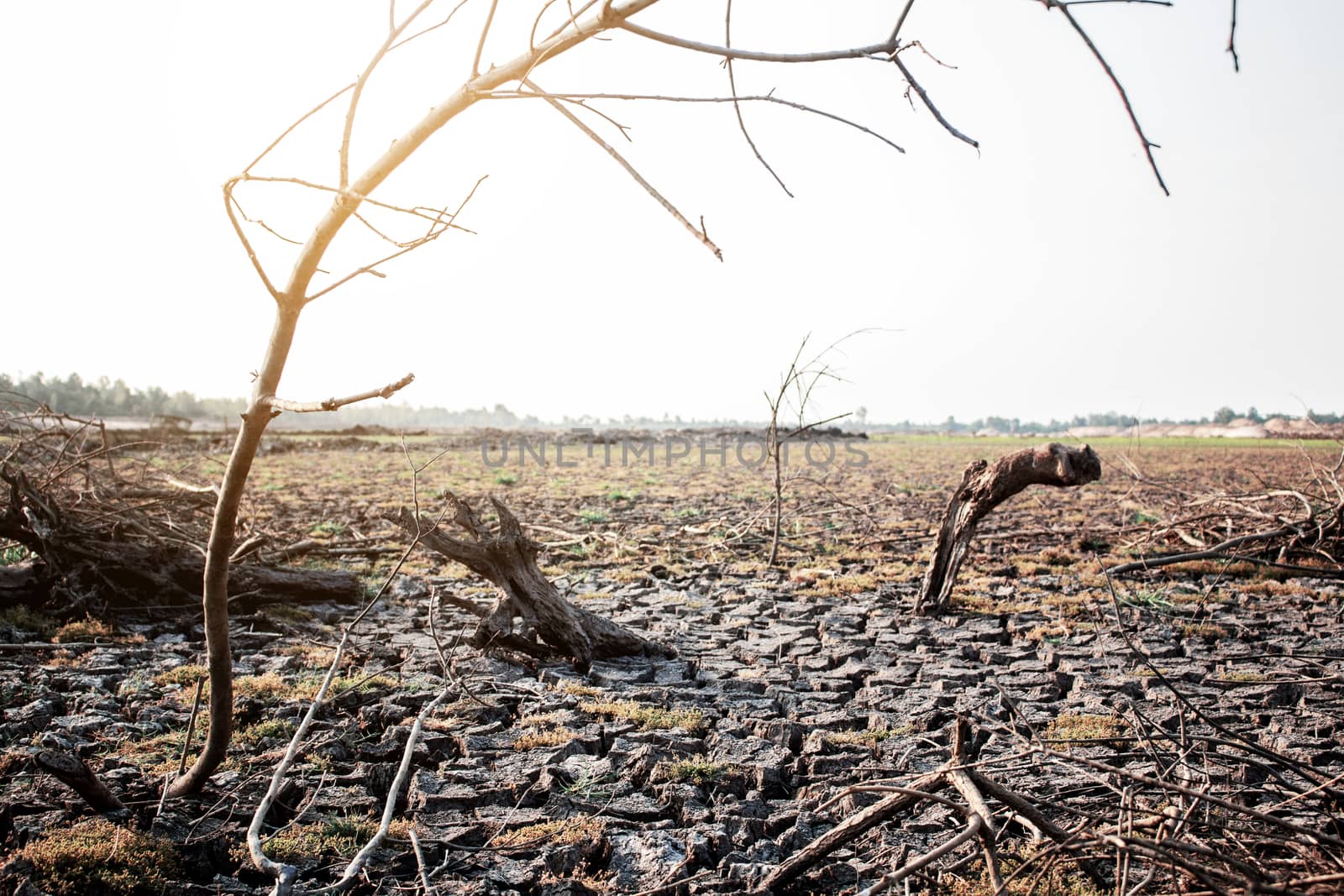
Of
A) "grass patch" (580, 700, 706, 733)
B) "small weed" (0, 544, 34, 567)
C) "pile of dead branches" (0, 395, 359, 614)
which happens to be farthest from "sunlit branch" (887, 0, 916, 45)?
"small weed" (0, 544, 34, 567)

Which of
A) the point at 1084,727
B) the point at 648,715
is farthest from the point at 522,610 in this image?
the point at 1084,727

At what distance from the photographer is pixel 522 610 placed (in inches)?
203

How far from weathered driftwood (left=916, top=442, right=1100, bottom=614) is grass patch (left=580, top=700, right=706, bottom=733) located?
9.38 feet

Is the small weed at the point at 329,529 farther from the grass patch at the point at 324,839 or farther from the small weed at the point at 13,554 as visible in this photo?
the grass patch at the point at 324,839

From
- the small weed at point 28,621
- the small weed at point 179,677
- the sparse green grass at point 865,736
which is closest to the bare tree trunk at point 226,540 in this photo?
the small weed at point 179,677

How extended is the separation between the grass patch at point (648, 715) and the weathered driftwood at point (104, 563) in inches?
128

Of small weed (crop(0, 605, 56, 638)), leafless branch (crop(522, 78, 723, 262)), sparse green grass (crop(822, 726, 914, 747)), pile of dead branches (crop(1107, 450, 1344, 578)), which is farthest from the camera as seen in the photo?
pile of dead branches (crop(1107, 450, 1344, 578))

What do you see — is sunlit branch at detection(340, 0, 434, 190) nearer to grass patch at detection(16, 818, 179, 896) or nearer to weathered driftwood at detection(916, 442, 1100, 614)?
grass patch at detection(16, 818, 179, 896)

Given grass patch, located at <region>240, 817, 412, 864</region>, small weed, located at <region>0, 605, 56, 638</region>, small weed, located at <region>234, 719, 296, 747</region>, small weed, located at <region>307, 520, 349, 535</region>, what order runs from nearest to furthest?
grass patch, located at <region>240, 817, 412, 864</region>
small weed, located at <region>234, 719, 296, 747</region>
small weed, located at <region>0, 605, 56, 638</region>
small weed, located at <region>307, 520, 349, 535</region>

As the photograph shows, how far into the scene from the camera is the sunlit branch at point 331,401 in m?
1.61

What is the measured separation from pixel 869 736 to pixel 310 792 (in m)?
2.48

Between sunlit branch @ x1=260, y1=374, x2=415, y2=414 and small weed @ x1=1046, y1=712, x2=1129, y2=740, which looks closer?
sunlit branch @ x1=260, y1=374, x2=415, y2=414

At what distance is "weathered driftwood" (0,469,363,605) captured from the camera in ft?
18.8

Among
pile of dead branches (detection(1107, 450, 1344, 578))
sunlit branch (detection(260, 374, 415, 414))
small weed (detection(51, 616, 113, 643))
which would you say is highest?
sunlit branch (detection(260, 374, 415, 414))
